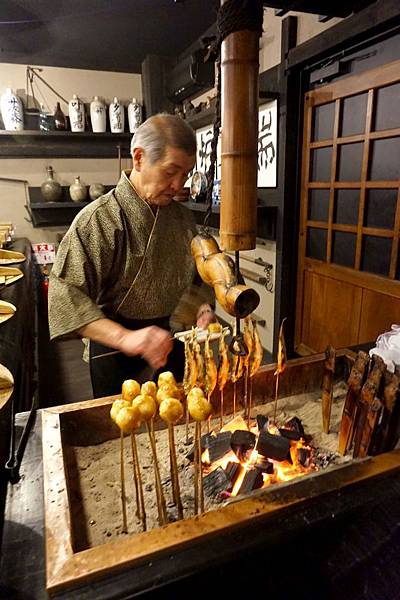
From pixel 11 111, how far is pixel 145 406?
18.1 ft

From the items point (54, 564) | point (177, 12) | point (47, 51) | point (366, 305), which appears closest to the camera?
point (54, 564)

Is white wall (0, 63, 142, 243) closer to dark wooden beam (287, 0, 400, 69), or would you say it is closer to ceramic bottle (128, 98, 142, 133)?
ceramic bottle (128, 98, 142, 133)

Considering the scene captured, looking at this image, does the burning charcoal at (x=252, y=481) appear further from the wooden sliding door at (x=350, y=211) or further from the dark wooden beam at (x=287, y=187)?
the dark wooden beam at (x=287, y=187)

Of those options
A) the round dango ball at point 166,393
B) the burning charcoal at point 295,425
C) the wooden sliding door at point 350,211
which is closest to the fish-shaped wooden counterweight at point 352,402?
the burning charcoal at point 295,425


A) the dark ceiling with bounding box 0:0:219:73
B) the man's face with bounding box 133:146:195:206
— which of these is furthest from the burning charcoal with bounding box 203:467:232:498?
the dark ceiling with bounding box 0:0:219:73

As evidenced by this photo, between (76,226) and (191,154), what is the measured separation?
0.59 m

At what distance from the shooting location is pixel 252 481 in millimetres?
1280

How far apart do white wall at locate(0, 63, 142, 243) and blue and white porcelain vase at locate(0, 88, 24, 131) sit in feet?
0.97

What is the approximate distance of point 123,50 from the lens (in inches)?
197

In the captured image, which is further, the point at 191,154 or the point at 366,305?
the point at 366,305

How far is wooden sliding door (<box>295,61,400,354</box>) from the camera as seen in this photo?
2637 millimetres

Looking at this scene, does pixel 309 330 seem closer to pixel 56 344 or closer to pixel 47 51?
pixel 56 344

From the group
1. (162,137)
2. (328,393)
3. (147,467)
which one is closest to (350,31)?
(162,137)

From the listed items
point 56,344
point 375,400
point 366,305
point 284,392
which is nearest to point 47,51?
point 56,344
